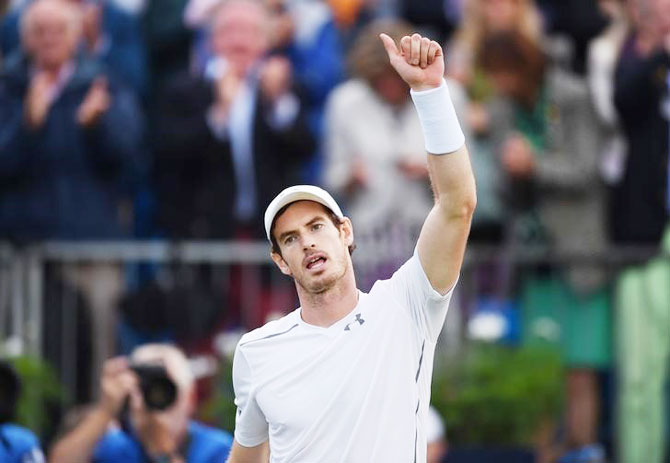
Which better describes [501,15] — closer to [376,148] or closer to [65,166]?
[376,148]

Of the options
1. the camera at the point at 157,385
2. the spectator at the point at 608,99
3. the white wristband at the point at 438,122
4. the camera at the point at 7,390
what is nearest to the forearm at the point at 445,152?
the white wristband at the point at 438,122

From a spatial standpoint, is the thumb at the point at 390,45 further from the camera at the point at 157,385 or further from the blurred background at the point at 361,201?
the blurred background at the point at 361,201

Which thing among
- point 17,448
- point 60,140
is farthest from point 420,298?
point 60,140

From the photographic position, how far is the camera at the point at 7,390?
7.44m

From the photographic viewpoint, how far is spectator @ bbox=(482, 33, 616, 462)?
33.8 feet

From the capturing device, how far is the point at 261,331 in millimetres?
5727

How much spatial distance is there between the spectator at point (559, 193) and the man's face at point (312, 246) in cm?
476

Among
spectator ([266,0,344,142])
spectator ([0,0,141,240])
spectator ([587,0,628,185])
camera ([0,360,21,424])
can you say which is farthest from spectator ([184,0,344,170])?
camera ([0,360,21,424])

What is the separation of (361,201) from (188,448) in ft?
11.6

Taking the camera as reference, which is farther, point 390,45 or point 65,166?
point 65,166

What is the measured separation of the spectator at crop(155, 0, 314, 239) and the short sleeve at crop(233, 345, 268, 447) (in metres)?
4.99

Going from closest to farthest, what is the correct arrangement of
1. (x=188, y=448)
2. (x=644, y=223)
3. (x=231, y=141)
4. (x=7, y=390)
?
(x=188, y=448) < (x=7, y=390) < (x=644, y=223) < (x=231, y=141)

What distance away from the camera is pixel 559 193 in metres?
10.6

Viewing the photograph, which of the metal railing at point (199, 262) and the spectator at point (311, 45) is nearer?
the metal railing at point (199, 262)
